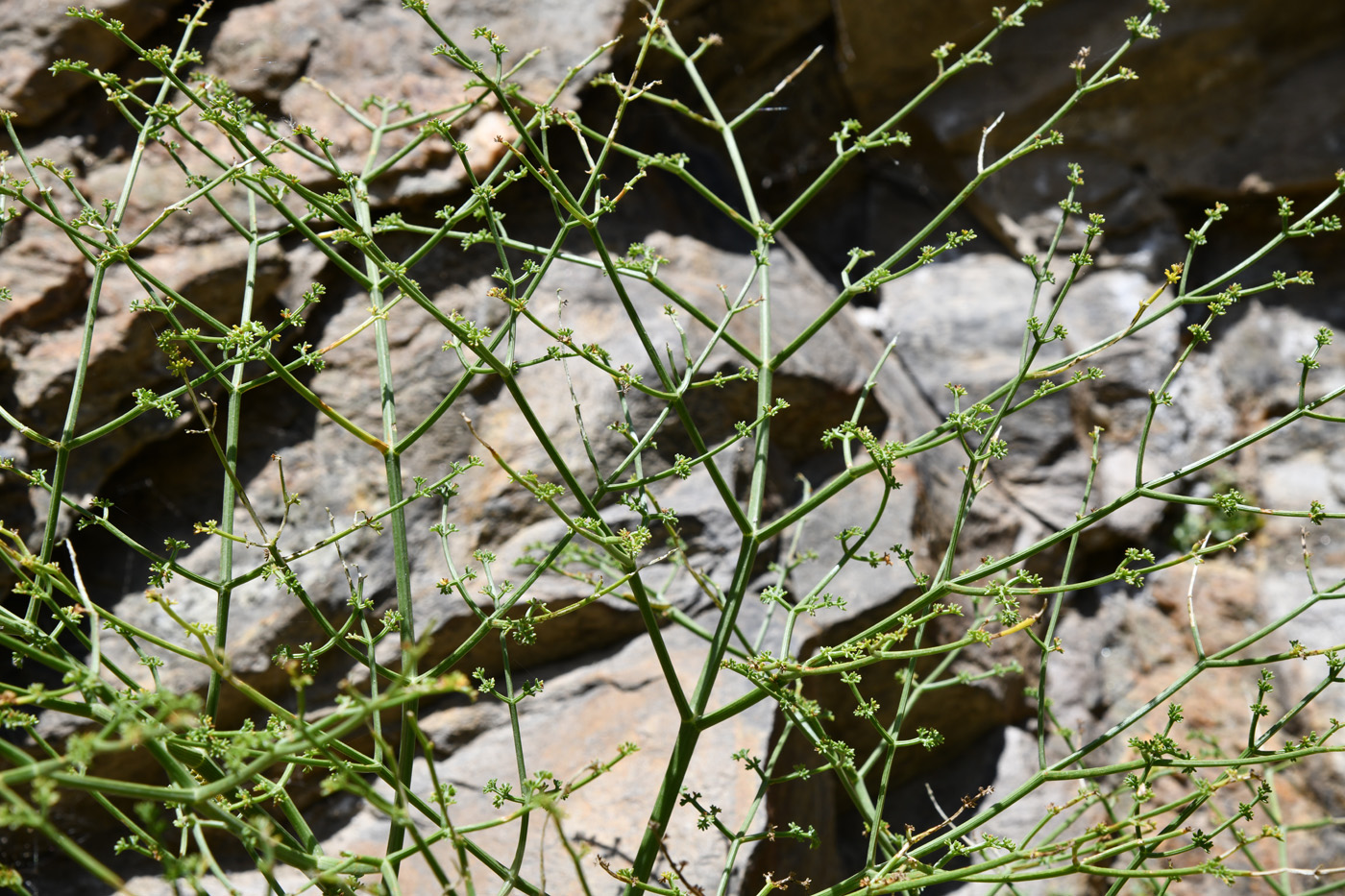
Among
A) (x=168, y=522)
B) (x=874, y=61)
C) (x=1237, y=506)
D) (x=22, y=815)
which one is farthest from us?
(x=874, y=61)

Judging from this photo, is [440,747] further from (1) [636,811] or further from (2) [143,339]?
(2) [143,339]

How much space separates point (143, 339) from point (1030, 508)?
345 centimetres

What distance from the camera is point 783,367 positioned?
3516mm

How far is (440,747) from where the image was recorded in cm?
306

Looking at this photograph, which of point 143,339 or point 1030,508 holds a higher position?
point 143,339

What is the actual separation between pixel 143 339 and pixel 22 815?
2.33m

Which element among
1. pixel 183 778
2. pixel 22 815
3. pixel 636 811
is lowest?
pixel 636 811

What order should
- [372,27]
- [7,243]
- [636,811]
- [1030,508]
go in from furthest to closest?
[1030,508] < [372,27] < [7,243] < [636,811]

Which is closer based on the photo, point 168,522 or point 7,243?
point 7,243

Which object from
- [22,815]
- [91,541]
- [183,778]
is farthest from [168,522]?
[22,815]

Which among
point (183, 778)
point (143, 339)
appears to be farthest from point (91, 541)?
point (183, 778)

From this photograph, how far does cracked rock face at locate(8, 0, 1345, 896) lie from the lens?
2918 mm

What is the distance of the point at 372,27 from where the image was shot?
3.42 metres

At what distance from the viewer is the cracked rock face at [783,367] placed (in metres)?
2.92
